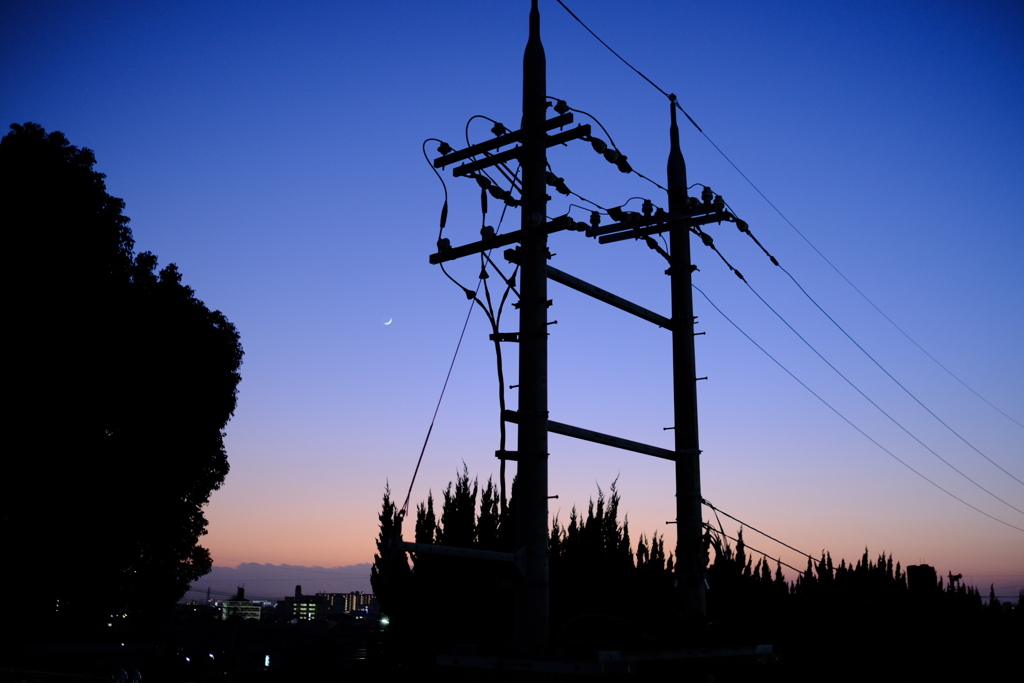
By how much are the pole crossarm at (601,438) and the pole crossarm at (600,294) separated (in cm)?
161

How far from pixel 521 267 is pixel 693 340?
3.86m

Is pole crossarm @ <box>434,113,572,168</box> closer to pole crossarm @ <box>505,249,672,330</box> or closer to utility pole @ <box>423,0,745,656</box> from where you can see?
utility pole @ <box>423,0,745,656</box>

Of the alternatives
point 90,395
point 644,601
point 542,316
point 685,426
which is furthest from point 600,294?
point 90,395

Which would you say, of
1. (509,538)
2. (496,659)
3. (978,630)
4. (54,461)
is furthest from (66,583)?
(978,630)

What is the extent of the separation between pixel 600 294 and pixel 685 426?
2561 mm

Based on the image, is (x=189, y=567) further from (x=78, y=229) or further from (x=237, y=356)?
(x=78, y=229)

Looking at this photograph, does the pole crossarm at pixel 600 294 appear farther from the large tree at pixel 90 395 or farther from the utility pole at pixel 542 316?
the large tree at pixel 90 395

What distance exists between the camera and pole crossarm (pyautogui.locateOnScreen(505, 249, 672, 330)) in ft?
29.5

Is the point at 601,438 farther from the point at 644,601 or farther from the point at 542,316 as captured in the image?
the point at 644,601

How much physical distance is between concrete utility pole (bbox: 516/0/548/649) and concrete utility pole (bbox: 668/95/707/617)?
3.04 meters

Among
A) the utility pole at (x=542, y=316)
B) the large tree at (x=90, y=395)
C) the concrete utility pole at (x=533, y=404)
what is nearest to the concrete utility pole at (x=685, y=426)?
the utility pole at (x=542, y=316)

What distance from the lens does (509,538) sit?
16.8 m

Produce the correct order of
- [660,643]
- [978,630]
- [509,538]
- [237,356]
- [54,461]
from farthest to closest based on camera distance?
[237,356], [54,461], [978,630], [509,538], [660,643]

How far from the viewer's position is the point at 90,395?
20.3 metres
